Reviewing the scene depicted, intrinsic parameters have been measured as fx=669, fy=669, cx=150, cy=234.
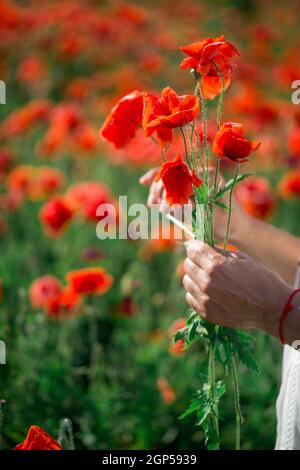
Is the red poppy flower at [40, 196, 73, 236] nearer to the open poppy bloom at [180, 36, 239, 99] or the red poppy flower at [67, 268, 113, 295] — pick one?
the red poppy flower at [67, 268, 113, 295]

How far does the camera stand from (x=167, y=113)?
0.75 metres

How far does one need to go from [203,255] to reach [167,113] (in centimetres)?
17

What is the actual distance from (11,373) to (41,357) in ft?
0.28

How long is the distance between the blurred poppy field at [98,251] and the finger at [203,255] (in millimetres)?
112

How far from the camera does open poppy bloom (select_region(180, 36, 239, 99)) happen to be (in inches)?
29.2

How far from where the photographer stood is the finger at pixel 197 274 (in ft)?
2.52

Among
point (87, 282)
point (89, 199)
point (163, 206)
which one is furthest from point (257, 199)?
point (163, 206)

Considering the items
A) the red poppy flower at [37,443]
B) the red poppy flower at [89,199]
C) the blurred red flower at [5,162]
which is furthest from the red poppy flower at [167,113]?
the blurred red flower at [5,162]

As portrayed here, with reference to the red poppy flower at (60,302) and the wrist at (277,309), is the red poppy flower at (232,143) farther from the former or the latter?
Answer: the red poppy flower at (60,302)

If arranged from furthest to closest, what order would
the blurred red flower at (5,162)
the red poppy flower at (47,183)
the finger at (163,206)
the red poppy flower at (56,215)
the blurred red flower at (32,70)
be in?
the blurred red flower at (32,70), the blurred red flower at (5,162), the red poppy flower at (47,183), the red poppy flower at (56,215), the finger at (163,206)

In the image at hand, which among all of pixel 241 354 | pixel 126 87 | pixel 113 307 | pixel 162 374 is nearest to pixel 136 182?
pixel 126 87

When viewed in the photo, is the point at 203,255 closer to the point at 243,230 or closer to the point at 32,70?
the point at 243,230
